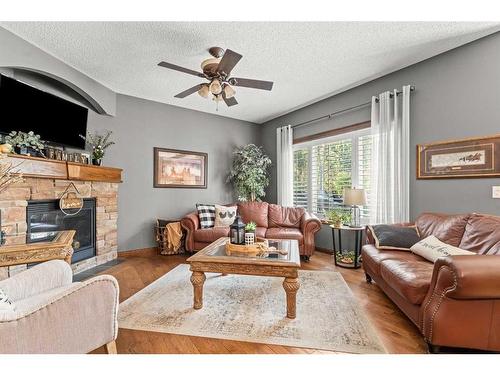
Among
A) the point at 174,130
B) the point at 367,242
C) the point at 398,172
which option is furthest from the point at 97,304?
the point at 174,130

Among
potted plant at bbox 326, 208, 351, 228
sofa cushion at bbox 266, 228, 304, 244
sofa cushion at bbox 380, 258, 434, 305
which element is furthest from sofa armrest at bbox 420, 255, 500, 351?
sofa cushion at bbox 266, 228, 304, 244

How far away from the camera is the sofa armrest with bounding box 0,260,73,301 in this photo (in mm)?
1482

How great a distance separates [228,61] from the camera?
2.32 meters

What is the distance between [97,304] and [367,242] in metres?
2.93

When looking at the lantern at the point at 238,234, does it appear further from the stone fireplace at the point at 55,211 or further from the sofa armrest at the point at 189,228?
the stone fireplace at the point at 55,211

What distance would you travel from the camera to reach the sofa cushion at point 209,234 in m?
3.95

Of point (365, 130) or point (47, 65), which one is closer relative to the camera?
point (47, 65)

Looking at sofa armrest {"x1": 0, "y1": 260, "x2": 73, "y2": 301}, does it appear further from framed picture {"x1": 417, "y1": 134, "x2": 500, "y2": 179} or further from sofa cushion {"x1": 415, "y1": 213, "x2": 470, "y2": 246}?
framed picture {"x1": 417, "y1": 134, "x2": 500, "y2": 179}

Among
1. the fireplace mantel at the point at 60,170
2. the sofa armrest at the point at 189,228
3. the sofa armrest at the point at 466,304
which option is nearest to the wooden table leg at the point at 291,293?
the sofa armrest at the point at 466,304

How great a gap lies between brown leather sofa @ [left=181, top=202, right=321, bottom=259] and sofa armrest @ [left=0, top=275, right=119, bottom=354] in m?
2.56

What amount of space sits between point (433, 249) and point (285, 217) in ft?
8.15

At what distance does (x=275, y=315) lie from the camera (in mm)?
2115

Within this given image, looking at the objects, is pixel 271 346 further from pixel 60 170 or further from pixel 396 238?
pixel 60 170
